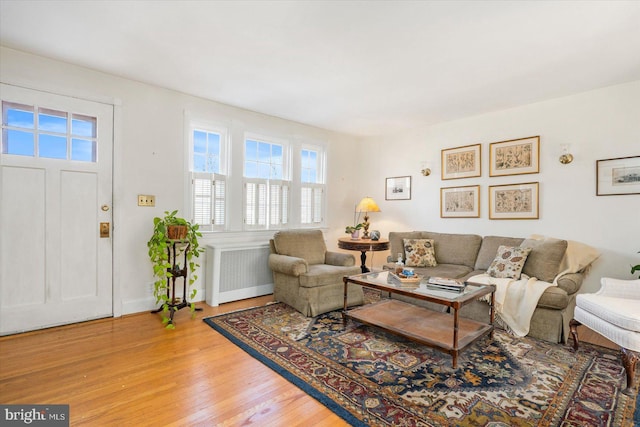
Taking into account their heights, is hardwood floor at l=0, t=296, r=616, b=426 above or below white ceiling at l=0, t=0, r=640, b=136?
below

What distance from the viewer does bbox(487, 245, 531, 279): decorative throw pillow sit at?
309cm

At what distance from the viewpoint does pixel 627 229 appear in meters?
3.05

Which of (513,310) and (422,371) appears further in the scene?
(513,310)

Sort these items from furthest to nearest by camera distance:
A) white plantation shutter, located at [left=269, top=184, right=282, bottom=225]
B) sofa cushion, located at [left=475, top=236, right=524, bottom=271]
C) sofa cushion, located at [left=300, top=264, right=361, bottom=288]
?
white plantation shutter, located at [left=269, top=184, right=282, bottom=225]
sofa cushion, located at [left=475, top=236, right=524, bottom=271]
sofa cushion, located at [left=300, top=264, right=361, bottom=288]

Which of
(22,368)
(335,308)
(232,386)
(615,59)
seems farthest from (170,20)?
(615,59)

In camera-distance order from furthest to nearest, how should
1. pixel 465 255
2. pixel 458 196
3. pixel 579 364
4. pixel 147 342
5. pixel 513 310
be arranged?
pixel 458 196
pixel 465 255
pixel 513 310
pixel 147 342
pixel 579 364

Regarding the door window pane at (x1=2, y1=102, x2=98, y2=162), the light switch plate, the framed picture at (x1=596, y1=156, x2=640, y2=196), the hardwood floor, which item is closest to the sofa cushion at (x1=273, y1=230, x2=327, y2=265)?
the hardwood floor

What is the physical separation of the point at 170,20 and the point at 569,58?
10.2 ft

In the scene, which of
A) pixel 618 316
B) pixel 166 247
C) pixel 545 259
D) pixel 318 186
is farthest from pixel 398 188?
pixel 166 247

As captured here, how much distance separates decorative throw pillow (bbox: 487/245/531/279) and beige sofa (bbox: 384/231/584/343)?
11 cm

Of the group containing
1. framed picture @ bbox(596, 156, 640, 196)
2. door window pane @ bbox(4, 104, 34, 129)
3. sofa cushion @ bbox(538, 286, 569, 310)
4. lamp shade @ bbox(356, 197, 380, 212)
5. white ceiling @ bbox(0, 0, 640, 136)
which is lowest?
sofa cushion @ bbox(538, 286, 569, 310)

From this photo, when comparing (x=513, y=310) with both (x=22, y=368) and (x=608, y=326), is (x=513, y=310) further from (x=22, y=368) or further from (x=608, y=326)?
(x=22, y=368)

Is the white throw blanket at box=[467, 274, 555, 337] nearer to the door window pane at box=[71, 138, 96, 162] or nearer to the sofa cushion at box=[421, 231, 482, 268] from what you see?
the sofa cushion at box=[421, 231, 482, 268]

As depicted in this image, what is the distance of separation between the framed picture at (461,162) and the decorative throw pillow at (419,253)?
104 centimetres
